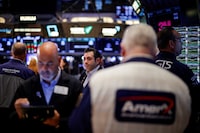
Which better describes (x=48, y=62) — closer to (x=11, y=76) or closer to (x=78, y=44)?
(x=11, y=76)

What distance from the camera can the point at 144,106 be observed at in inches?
87.6

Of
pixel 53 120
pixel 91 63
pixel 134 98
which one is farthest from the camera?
pixel 91 63

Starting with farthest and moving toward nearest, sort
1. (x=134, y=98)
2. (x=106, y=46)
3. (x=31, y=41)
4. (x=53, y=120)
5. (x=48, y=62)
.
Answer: (x=106, y=46) → (x=31, y=41) → (x=48, y=62) → (x=53, y=120) → (x=134, y=98)

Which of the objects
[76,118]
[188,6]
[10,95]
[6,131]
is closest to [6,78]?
[10,95]

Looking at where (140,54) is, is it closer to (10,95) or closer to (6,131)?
(6,131)

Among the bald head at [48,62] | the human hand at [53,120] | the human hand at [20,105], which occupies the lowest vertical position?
the human hand at [53,120]

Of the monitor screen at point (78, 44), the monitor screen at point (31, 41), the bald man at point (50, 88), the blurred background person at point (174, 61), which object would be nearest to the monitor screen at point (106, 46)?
the monitor screen at point (78, 44)

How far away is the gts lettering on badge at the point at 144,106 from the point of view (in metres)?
2.20

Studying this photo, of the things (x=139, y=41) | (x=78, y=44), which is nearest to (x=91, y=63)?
(x=139, y=41)

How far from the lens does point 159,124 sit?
2252 millimetres

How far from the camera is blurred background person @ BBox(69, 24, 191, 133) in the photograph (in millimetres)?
2207

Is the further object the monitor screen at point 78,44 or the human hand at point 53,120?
the monitor screen at point 78,44

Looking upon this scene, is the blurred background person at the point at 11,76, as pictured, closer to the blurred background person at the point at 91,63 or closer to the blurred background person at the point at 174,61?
the blurred background person at the point at 91,63

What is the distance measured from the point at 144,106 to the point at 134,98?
71 millimetres
